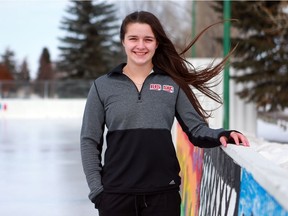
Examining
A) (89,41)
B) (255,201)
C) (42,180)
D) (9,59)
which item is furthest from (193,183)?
(9,59)

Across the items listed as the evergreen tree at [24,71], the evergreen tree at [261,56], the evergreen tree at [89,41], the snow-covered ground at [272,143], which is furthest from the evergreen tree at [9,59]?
the evergreen tree at [261,56]

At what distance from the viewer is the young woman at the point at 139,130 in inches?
97.3

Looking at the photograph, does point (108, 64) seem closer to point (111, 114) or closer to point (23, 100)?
point (23, 100)

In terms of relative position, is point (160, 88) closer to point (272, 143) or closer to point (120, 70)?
point (120, 70)

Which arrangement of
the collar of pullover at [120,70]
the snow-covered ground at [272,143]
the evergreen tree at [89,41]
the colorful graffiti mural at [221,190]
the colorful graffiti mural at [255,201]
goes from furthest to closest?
1. the evergreen tree at [89,41]
2. the snow-covered ground at [272,143]
3. the collar of pullover at [120,70]
4. the colorful graffiti mural at [221,190]
5. the colorful graffiti mural at [255,201]

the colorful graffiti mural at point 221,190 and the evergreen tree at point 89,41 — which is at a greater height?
the evergreen tree at point 89,41

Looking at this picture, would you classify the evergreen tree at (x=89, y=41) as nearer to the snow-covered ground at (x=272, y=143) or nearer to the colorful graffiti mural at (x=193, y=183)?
the snow-covered ground at (x=272, y=143)

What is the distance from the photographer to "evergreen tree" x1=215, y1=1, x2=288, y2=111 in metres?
16.2

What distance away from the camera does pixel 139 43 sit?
2584mm

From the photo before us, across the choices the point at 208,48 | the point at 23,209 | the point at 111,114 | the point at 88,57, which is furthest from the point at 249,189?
the point at 88,57

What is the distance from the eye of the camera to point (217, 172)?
3096 millimetres

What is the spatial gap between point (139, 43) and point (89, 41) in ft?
145

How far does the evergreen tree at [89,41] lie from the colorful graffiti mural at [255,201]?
43.1 meters

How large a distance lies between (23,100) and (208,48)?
11.8 m
